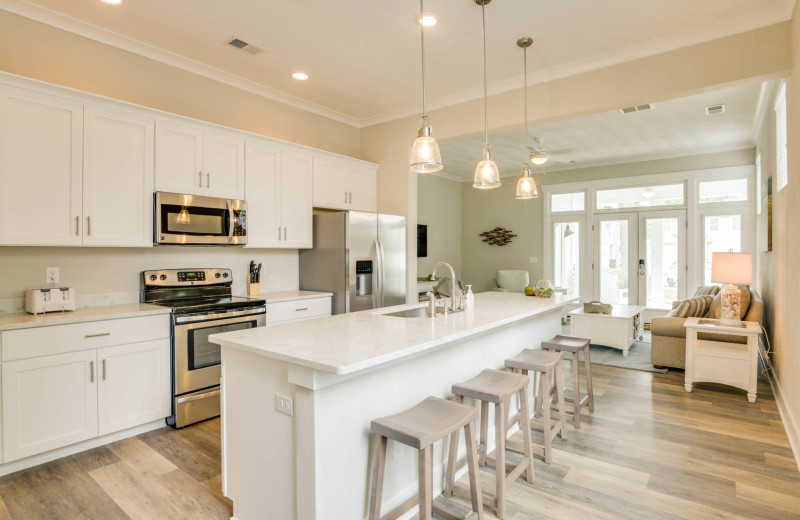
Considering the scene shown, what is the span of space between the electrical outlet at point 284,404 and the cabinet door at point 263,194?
232cm

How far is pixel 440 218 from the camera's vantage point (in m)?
8.48

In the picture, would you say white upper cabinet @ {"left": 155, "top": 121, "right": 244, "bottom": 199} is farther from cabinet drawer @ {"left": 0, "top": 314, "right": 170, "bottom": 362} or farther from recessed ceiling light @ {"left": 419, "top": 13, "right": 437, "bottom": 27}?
recessed ceiling light @ {"left": 419, "top": 13, "right": 437, "bottom": 27}

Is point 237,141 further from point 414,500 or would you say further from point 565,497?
point 565,497

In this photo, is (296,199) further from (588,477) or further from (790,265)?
(790,265)

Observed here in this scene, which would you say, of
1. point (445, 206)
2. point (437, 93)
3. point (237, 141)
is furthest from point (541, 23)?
point (445, 206)

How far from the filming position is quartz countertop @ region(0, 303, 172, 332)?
2462 millimetres

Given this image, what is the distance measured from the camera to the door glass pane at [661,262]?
7.01 m

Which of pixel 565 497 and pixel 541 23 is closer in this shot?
pixel 565 497

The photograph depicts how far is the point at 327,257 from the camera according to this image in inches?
169

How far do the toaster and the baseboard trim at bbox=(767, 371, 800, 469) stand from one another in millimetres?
4781

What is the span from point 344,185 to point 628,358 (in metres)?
3.99

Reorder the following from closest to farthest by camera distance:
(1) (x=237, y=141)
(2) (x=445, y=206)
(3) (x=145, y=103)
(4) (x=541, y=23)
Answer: (4) (x=541, y=23) → (3) (x=145, y=103) → (1) (x=237, y=141) → (2) (x=445, y=206)

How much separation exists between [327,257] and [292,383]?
266 centimetres

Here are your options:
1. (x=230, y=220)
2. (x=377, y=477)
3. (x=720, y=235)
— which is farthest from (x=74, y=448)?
(x=720, y=235)
